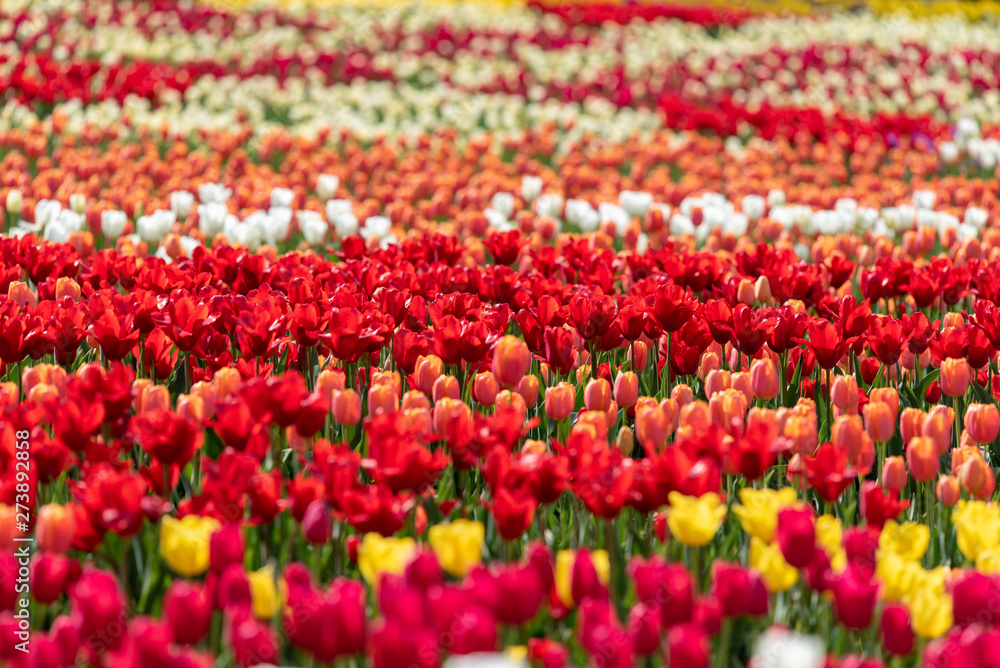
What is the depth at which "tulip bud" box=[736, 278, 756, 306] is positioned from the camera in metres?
4.02

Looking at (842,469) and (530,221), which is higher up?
(842,469)

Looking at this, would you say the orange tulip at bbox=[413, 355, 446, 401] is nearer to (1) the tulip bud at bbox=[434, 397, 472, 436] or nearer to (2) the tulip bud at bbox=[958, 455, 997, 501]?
(1) the tulip bud at bbox=[434, 397, 472, 436]

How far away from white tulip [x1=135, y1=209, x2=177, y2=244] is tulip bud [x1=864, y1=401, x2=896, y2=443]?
145 inches

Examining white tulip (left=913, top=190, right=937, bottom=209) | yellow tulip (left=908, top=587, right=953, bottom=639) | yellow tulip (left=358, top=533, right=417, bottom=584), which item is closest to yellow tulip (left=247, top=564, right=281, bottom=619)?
yellow tulip (left=358, top=533, right=417, bottom=584)

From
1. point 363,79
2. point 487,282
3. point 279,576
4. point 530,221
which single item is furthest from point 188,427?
point 363,79

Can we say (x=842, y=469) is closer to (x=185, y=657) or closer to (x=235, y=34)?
(x=185, y=657)

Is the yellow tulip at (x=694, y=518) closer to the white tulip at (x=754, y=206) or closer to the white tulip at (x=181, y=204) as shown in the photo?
the white tulip at (x=181, y=204)

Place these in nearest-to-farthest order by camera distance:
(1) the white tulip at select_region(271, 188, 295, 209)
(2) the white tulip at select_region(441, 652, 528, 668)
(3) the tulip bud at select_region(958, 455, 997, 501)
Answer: (2) the white tulip at select_region(441, 652, 528, 668) → (3) the tulip bud at select_region(958, 455, 997, 501) → (1) the white tulip at select_region(271, 188, 295, 209)

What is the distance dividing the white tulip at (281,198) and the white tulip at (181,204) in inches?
19.2

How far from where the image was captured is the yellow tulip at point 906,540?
6.64 ft

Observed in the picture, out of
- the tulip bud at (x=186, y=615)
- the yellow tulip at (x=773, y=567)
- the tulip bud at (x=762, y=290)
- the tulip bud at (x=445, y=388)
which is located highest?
the tulip bud at (x=186, y=615)

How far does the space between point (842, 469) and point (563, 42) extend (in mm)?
14082

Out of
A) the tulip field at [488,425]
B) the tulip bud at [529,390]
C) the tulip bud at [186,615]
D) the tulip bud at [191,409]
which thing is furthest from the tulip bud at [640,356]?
the tulip bud at [186,615]

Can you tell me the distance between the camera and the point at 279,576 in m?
2.17
